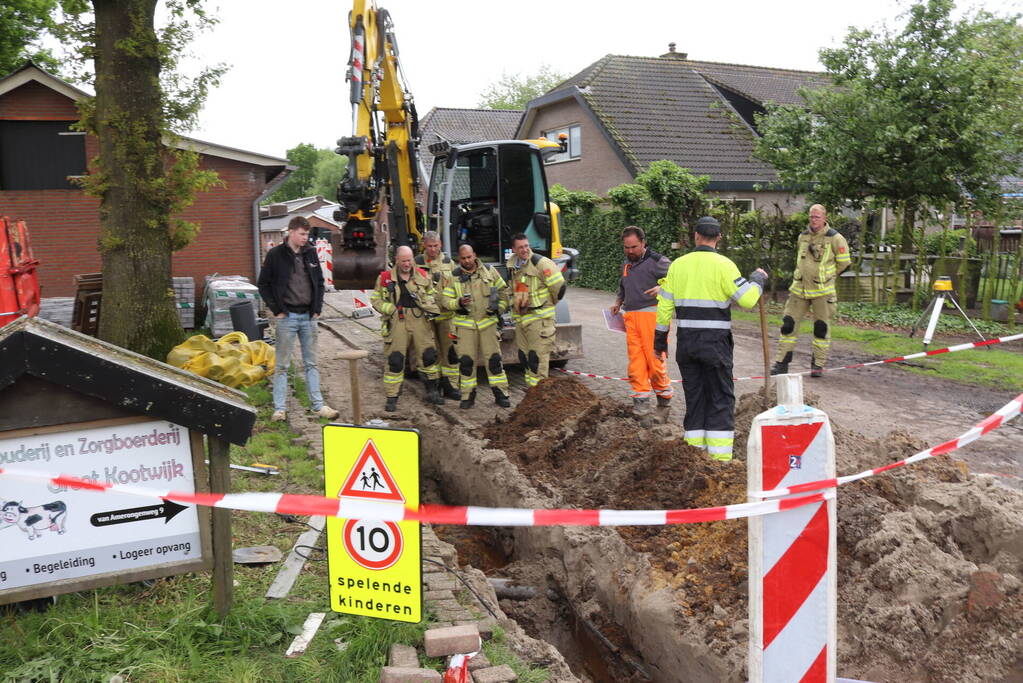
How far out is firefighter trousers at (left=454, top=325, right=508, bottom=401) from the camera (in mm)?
10094

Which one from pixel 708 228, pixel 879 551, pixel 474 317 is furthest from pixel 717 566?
pixel 474 317

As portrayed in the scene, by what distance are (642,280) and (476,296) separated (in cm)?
191

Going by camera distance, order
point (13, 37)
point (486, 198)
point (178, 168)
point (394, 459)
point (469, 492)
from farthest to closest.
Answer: point (13, 37) → point (486, 198) → point (178, 168) → point (469, 492) → point (394, 459)

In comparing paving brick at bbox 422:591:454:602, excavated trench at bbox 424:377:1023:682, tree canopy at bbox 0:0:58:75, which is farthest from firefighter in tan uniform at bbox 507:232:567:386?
tree canopy at bbox 0:0:58:75

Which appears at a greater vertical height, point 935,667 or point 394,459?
point 394,459

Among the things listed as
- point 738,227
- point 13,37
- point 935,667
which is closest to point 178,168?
point 935,667

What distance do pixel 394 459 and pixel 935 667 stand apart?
2.81m

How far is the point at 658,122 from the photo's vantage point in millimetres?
26984

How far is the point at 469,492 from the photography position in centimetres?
782

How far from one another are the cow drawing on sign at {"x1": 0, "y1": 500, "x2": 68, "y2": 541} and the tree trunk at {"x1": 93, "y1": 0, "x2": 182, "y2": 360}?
690cm

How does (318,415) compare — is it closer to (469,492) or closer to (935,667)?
(469,492)

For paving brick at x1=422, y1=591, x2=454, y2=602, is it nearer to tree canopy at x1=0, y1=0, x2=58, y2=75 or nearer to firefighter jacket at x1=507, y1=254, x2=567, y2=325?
firefighter jacket at x1=507, y1=254, x2=567, y2=325

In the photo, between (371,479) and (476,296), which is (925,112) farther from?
(371,479)

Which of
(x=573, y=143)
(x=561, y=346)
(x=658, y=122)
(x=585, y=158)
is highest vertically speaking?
(x=658, y=122)
